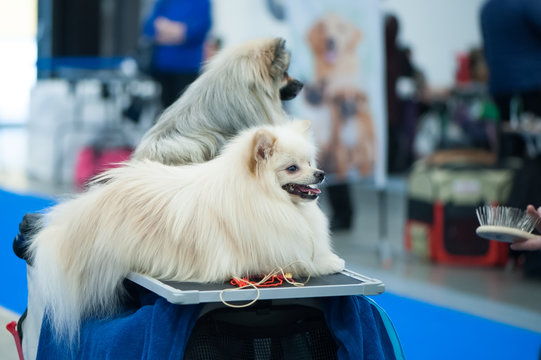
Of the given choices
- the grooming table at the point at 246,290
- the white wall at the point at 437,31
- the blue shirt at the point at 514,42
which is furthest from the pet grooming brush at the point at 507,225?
the white wall at the point at 437,31

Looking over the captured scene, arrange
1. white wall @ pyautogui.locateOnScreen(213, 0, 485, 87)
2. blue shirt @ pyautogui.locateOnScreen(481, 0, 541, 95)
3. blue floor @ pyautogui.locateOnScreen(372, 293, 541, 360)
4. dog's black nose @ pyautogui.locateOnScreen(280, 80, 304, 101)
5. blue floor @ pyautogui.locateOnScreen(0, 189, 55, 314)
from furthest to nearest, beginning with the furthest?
white wall @ pyautogui.locateOnScreen(213, 0, 485, 87)
blue shirt @ pyautogui.locateOnScreen(481, 0, 541, 95)
blue floor @ pyautogui.locateOnScreen(0, 189, 55, 314)
blue floor @ pyautogui.locateOnScreen(372, 293, 541, 360)
dog's black nose @ pyautogui.locateOnScreen(280, 80, 304, 101)

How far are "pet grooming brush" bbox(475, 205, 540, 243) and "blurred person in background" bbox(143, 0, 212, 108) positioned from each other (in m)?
3.51

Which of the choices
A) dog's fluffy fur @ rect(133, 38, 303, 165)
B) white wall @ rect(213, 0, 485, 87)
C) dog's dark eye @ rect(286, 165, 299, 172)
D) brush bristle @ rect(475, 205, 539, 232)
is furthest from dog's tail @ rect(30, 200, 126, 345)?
white wall @ rect(213, 0, 485, 87)

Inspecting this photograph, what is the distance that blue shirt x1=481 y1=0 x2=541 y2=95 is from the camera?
4.06 meters

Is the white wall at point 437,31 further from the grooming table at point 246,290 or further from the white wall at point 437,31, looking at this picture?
the grooming table at point 246,290

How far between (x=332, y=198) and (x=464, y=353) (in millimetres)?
2934

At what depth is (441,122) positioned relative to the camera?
973cm

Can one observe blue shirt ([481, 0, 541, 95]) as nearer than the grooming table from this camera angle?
No

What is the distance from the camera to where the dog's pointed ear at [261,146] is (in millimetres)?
1770

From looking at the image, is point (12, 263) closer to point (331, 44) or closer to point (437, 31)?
point (331, 44)

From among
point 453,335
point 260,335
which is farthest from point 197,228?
point 453,335

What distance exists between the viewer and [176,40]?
5375mm

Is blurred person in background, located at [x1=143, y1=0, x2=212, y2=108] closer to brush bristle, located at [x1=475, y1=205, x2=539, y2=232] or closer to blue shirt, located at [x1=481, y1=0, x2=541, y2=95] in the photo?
blue shirt, located at [x1=481, y1=0, x2=541, y2=95]

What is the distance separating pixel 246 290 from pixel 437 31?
9.83 metres
